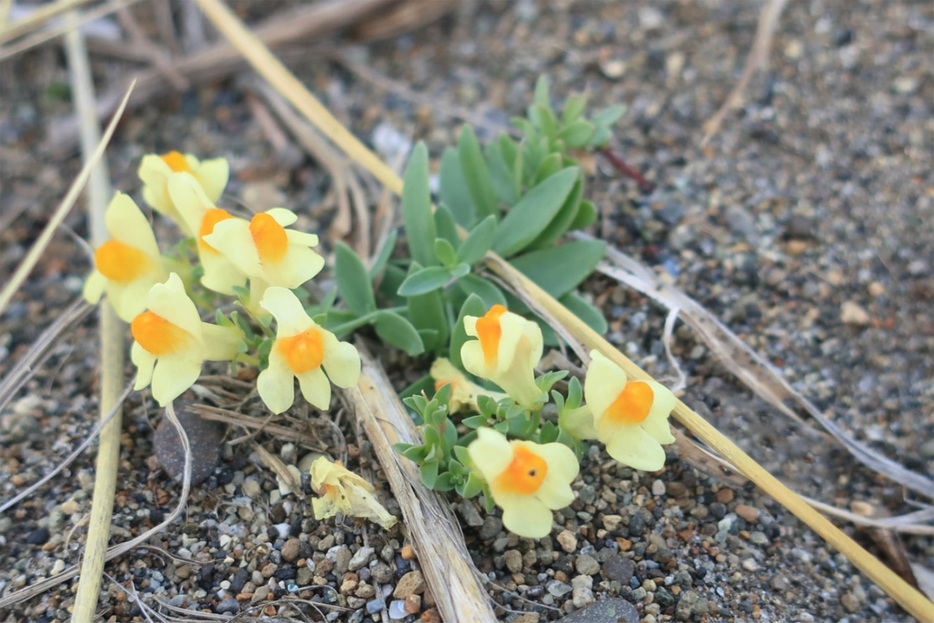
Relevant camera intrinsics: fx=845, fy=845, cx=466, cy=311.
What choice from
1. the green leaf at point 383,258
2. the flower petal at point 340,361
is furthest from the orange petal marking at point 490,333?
the green leaf at point 383,258

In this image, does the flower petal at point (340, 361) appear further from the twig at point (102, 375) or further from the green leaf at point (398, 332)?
the twig at point (102, 375)

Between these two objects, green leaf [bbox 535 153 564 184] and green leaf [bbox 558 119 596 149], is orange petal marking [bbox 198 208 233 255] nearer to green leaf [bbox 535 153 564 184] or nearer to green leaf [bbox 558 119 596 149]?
green leaf [bbox 535 153 564 184]

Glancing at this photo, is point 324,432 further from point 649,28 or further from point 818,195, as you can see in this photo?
point 649,28

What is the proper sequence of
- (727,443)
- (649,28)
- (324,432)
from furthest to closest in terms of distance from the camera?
(649,28) → (324,432) → (727,443)

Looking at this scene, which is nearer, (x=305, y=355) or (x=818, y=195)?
(x=305, y=355)

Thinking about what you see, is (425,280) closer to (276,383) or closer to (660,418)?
(276,383)

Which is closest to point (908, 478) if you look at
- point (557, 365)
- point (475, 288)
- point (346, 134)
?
point (557, 365)

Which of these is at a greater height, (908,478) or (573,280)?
(573,280)

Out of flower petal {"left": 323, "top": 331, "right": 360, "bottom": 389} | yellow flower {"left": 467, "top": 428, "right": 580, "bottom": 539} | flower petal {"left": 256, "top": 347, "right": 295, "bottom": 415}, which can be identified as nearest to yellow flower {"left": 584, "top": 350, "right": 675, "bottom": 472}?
yellow flower {"left": 467, "top": 428, "right": 580, "bottom": 539}
